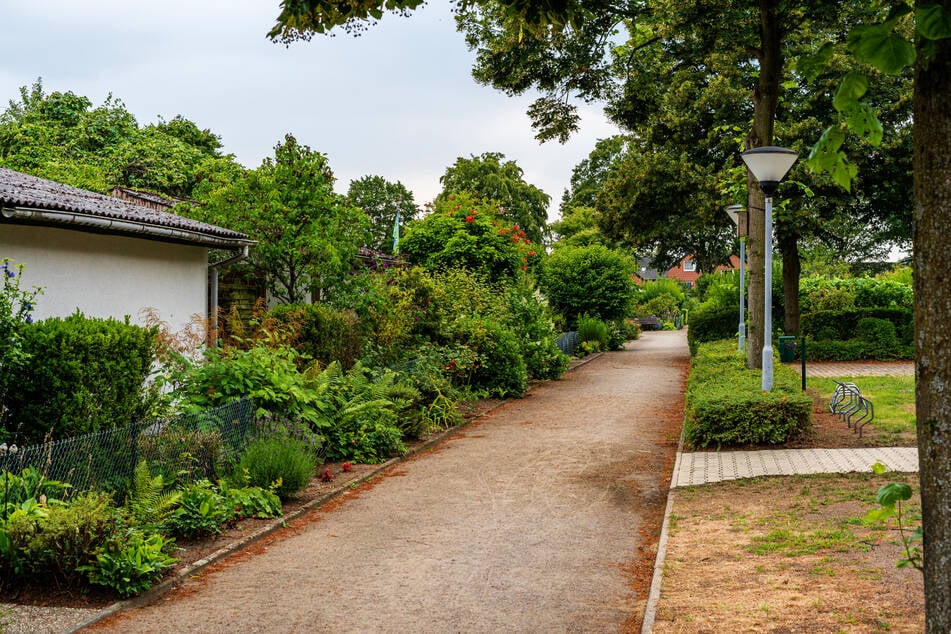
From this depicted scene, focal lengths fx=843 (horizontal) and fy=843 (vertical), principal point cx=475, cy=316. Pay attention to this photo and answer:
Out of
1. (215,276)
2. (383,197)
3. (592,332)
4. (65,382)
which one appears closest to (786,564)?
(65,382)

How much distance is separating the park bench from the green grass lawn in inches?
6.8

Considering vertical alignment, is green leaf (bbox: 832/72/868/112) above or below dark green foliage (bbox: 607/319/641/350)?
above

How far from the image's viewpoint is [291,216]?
50.3 feet

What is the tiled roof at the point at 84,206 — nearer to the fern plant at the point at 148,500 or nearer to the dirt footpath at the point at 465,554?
the fern plant at the point at 148,500

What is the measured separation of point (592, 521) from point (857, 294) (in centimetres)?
2474

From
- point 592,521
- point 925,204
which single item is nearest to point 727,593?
point 592,521

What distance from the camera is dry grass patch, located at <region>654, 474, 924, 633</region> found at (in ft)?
17.4

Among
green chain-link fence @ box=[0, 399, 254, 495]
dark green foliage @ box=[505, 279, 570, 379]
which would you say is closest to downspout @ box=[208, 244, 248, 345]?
green chain-link fence @ box=[0, 399, 254, 495]

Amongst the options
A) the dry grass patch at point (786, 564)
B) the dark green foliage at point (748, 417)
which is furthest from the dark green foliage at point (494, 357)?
the dry grass patch at point (786, 564)

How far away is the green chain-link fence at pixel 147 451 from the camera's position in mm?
7012

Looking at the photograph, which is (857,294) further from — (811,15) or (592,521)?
(592,521)

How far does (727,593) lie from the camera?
5.90m

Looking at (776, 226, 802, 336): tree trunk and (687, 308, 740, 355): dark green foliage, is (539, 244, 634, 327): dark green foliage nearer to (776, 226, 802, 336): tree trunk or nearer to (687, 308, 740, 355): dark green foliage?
(687, 308, 740, 355): dark green foliage

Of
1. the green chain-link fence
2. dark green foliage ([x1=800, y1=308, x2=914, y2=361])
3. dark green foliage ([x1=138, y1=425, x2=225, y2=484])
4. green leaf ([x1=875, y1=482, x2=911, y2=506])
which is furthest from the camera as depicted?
dark green foliage ([x1=800, y1=308, x2=914, y2=361])
